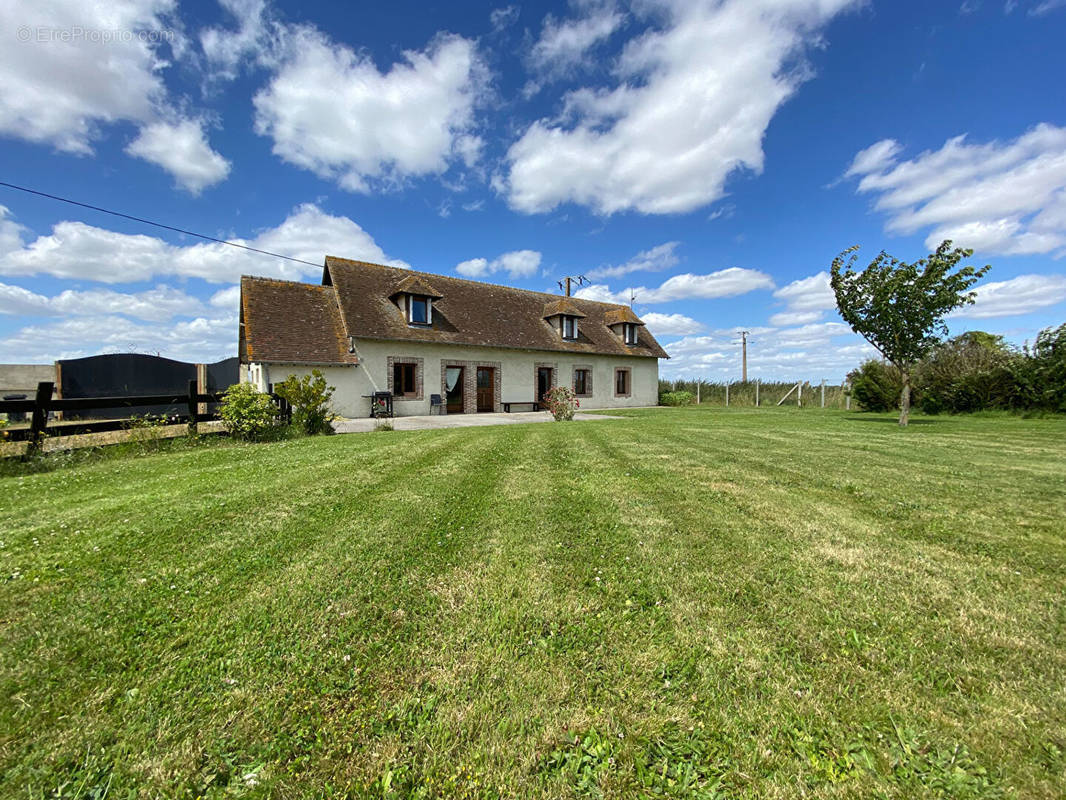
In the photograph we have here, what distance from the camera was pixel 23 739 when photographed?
1585 millimetres

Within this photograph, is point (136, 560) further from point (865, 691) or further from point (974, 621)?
point (974, 621)

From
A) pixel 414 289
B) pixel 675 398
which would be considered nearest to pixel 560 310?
pixel 414 289

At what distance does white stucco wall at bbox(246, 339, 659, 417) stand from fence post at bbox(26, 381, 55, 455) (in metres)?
7.80

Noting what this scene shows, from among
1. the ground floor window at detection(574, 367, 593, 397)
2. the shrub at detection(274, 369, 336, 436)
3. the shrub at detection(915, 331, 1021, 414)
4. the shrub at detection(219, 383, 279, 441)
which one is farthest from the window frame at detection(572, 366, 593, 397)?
the shrub at detection(219, 383, 279, 441)

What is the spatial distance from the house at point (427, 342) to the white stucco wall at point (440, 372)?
0.04 metres

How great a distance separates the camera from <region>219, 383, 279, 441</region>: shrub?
29.7ft

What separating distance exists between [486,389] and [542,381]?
3195 millimetres

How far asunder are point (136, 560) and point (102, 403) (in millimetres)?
6298

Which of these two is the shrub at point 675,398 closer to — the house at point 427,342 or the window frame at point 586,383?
the house at point 427,342

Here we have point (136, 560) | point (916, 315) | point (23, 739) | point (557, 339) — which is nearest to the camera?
point (23, 739)

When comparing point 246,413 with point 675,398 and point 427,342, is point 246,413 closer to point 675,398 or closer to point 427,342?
point 427,342

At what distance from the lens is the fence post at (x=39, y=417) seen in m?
6.56

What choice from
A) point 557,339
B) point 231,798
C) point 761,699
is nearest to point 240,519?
point 231,798

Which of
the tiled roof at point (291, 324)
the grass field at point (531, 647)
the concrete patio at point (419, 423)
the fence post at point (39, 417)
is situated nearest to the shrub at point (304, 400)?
the concrete patio at point (419, 423)
